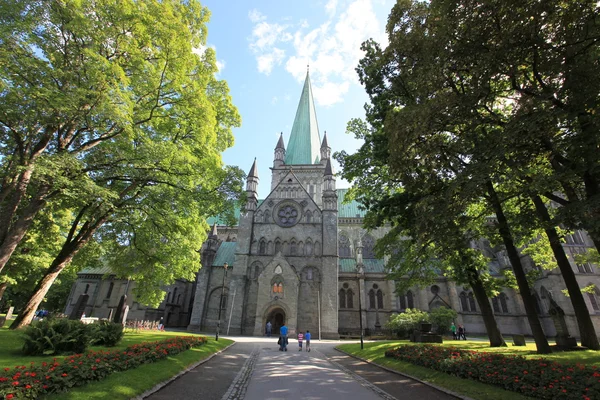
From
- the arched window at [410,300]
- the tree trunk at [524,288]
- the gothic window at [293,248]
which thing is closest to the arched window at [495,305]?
the arched window at [410,300]

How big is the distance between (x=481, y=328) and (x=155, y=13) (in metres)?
40.3

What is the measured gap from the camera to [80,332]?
10.7 m

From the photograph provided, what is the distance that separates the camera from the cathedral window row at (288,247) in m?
33.7

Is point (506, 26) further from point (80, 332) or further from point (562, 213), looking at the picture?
point (80, 332)

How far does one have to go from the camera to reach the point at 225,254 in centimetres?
3856

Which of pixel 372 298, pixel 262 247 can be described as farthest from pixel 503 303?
pixel 262 247

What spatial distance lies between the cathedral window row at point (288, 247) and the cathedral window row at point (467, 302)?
704 inches

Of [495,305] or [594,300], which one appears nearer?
[594,300]

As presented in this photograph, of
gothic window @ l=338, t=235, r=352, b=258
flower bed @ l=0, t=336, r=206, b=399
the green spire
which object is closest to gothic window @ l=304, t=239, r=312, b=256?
gothic window @ l=338, t=235, r=352, b=258

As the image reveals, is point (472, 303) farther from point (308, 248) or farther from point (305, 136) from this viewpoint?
point (305, 136)

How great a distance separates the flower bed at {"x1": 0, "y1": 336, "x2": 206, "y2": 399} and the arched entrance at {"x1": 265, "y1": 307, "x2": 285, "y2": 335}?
2229cm

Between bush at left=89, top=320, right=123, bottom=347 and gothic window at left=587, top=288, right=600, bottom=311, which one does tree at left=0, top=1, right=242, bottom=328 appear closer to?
bush at left=89, top=320, right=123, bottom=347

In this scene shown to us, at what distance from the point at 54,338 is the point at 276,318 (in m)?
25.3

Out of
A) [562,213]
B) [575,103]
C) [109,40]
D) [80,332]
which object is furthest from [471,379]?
[109,40]
